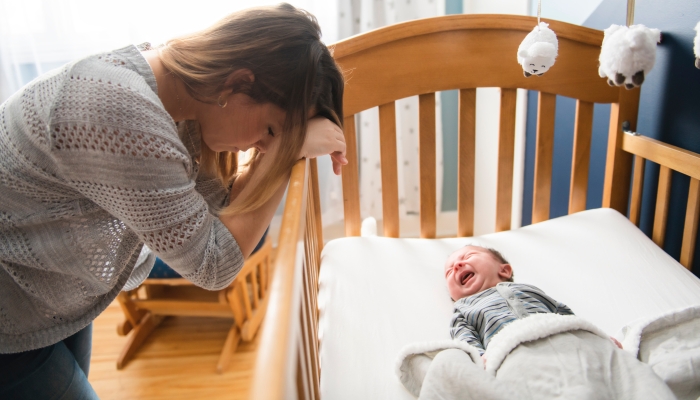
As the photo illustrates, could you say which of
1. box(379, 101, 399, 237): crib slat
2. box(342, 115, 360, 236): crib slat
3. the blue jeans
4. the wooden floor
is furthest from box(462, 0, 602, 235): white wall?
the blue jeans

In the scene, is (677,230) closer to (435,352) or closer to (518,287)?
(518,287)

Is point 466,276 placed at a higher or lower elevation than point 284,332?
lower

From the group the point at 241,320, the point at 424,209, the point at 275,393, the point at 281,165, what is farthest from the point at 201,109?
the point at 241,320

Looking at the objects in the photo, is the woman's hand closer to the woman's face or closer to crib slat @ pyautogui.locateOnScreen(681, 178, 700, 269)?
the woman's face

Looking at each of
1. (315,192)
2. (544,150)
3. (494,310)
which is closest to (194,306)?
(315,192)

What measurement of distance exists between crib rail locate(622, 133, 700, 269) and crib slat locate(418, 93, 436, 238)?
1.80ft

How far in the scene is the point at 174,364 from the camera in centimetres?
171

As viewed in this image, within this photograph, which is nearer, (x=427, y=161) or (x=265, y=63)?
(x=265, y=63)

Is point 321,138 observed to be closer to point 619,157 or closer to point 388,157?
point 388,157

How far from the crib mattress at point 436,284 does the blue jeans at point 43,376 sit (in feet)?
1.39

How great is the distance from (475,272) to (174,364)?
1.17 m

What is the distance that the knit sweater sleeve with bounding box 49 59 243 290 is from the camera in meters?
0.59

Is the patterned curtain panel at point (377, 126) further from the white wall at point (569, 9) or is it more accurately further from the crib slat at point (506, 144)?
the crib slat at point (506, 144)

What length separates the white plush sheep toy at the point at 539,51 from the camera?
42.1 inches
